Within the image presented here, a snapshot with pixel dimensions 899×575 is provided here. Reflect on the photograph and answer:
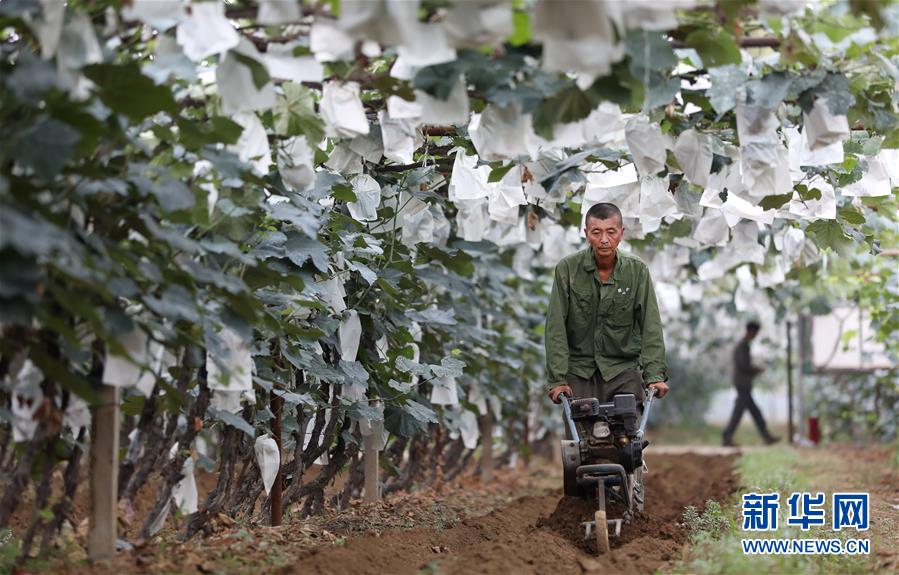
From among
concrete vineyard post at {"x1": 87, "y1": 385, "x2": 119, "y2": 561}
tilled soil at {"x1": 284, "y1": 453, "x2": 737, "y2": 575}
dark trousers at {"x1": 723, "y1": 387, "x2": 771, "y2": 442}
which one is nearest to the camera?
concrete vineyard post at {"x1": 87, "y1": 385, "x2": 119, "y2": 561}

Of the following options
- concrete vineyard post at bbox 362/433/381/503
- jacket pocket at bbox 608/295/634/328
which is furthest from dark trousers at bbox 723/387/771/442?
jacket pocket at bbox 608/295/634/328

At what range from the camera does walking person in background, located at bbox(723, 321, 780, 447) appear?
1473 centimetres

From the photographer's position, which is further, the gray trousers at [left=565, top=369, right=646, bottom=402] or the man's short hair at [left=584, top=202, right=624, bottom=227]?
the gray trousers at [left=565, top=369, right=646, bottom=402]

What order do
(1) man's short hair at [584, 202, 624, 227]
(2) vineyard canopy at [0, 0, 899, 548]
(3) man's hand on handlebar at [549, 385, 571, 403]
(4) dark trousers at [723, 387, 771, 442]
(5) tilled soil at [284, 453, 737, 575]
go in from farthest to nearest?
(4) dark trousers at [723, 387, 771, 442] → (1) man's short hair at [584, 202, 624, 227] → (3) man's hand on handlebar at [549, 385, 571, 403] → (5) tilled soil at [284, 453, 737, 575] → (2) vineyard canopy at [0, 0, 899, 548]

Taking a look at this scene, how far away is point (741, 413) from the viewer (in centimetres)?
1497

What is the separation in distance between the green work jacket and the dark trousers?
30.6ft

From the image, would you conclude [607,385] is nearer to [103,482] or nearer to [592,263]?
[592,263]

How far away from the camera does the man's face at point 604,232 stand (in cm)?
555

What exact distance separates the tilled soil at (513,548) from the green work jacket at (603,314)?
78 cm

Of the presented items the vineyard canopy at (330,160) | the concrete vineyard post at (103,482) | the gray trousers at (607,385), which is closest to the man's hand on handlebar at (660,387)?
the gray trousers at (607,385)

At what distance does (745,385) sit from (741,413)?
1.24 ft

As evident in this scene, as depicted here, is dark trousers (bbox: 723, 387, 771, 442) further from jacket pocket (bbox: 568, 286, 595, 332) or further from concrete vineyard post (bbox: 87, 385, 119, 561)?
concrete vineyard post (bbox: 87, 385, 119, 561)

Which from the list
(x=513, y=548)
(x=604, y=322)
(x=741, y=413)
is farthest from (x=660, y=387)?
(x=741, y=413)


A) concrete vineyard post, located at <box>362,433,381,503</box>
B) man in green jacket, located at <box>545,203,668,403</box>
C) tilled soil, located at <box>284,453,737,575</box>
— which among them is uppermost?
man in green jacket, located at <box>545,203,668,403</box>
